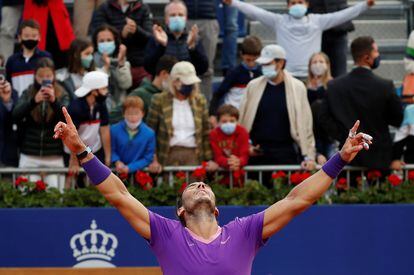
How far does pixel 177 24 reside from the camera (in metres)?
13.3

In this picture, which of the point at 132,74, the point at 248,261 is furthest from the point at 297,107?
the point at 248,261

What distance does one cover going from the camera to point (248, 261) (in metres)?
7.99

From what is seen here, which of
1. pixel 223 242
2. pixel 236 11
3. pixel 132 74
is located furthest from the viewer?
pixel 236 11

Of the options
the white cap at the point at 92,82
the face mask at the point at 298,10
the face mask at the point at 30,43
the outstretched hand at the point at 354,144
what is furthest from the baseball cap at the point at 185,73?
the outstretched hand at the point at 354,144

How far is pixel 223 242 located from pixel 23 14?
23.7 ft

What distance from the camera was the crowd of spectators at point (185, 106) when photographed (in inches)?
476

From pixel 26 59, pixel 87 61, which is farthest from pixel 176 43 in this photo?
pixel 26 59

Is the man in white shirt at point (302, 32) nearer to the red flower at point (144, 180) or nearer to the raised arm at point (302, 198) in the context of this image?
the red flower at point (144, 180)

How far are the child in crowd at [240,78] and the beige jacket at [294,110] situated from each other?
775 millimetres

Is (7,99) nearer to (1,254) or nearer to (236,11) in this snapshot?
(1,254)

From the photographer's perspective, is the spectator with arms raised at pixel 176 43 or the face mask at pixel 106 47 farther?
the face mask at pixel 106 47

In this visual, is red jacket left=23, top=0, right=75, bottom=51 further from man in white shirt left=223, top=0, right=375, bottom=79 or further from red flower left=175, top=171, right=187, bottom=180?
red flower left=175, top=171, right=187, bottom=180

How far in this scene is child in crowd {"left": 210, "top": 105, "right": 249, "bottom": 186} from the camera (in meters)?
12.0

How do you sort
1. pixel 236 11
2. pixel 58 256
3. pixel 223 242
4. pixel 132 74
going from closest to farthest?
pixel 223 242, pixel 58 256, pixel 132 74, pixel 236 11
